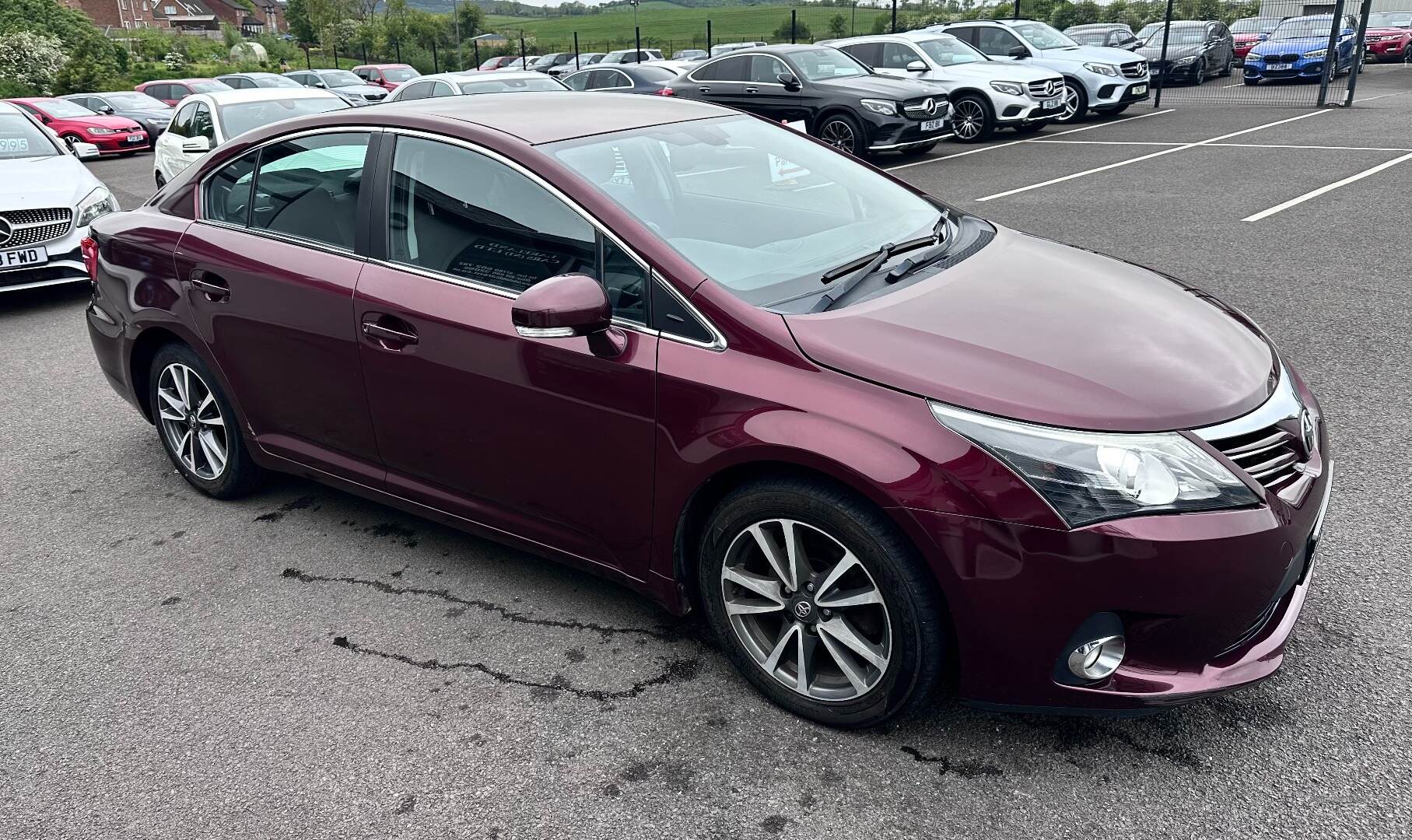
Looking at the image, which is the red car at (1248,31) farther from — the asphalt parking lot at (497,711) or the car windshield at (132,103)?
the asphalt parking lot at (497,711)

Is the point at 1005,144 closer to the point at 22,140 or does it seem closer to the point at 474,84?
the point at 474,84

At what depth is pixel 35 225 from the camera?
789cm

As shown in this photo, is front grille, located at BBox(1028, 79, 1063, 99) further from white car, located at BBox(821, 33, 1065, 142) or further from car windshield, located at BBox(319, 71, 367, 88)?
car windshield, located at BBox(319, 71, 367, 88)

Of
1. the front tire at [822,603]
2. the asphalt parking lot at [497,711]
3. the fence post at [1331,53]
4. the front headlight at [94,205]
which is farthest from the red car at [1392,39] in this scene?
the front tire at [822,603]

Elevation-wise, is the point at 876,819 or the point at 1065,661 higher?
the point at 1065,661

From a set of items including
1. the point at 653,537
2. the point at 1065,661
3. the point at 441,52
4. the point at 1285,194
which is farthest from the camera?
the point at 441,52

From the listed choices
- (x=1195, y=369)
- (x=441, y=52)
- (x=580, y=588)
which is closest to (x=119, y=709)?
(x=580, y=588)

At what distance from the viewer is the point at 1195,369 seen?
270 cm

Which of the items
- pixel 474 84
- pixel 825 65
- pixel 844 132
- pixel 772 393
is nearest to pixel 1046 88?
pixel 825 65

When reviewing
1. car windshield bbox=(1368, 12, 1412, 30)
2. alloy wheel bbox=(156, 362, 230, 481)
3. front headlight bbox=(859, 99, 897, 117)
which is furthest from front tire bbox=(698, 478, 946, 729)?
car windshield bbox=(1368, 12, 1412, 30)

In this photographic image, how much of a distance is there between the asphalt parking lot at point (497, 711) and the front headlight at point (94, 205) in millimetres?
3940

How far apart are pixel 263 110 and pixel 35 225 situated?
4188mm

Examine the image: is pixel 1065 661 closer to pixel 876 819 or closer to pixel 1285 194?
pixel 876 819

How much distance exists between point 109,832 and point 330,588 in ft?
4.04
